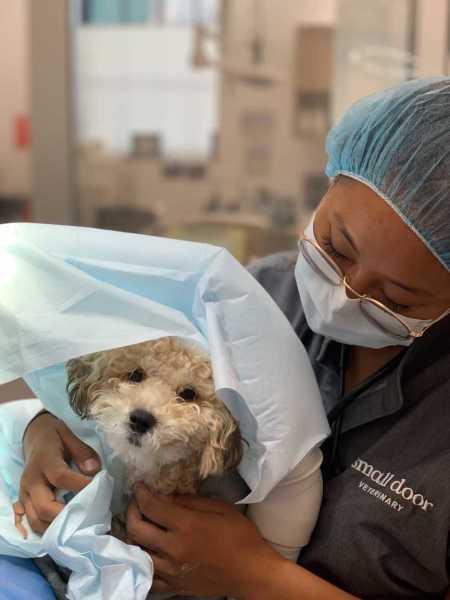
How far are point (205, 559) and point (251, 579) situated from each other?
0.23 ft

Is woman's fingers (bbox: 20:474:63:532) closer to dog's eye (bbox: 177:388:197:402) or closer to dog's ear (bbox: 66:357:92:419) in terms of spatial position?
dog's ear (bbox: 66:357:92:419)

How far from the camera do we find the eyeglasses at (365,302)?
3.52 feet

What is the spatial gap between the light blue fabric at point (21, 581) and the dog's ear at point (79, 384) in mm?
230

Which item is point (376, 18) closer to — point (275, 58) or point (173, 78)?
point (275, 58)

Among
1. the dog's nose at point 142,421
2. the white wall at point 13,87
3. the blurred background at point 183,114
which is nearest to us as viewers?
the dog's nose at point 142,421

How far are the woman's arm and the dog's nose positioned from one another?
16cm

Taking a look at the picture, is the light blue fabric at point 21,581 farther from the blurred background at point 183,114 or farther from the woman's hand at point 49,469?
the blurred background at point 183,114

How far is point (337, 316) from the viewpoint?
43.6 inches

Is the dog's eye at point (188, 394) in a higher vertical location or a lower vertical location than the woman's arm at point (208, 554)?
higher

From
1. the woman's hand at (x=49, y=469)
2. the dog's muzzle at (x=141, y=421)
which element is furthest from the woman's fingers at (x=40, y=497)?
the dog's muzzle at (x=141, y=421)

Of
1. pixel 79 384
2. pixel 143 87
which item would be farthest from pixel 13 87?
pixel 79 384

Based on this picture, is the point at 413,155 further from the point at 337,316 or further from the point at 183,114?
the point at 183,114

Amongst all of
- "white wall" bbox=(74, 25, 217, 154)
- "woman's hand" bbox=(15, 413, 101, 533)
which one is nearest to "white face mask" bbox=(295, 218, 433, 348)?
"woman's hand" bbox=(15, 413, 101, 533)

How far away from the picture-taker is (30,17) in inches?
116
